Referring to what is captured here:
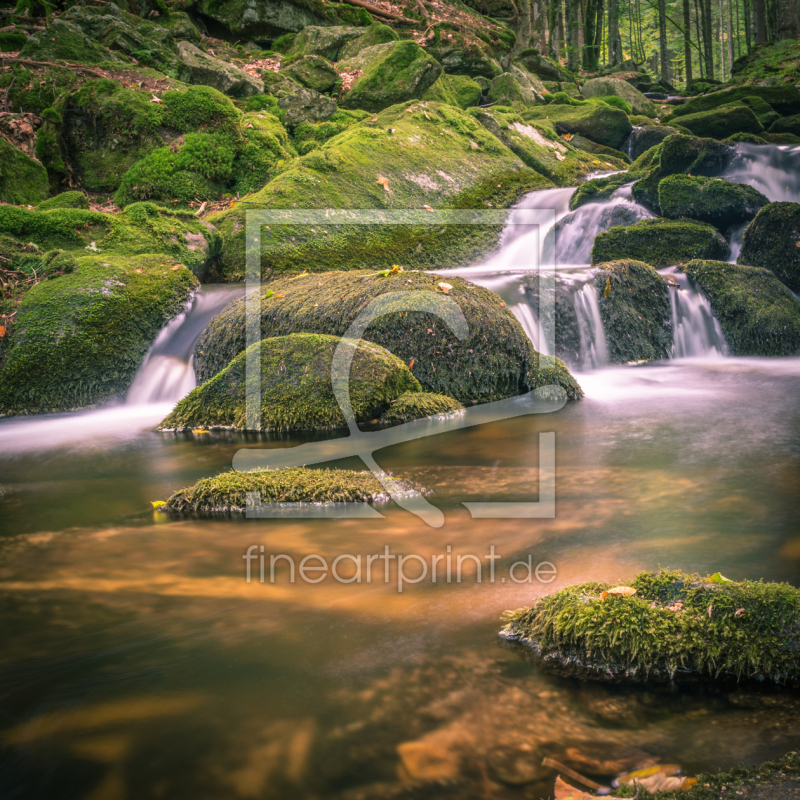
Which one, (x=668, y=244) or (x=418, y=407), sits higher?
(x=668, y=244)

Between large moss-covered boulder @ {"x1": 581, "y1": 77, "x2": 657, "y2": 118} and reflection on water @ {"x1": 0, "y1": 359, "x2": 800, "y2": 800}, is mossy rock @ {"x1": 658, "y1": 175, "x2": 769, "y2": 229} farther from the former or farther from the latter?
large moss-covered boulder @ {"x1": 581, "y1": 77, "x2": 657, "y2": 118}

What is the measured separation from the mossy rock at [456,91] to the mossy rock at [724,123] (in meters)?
5.72

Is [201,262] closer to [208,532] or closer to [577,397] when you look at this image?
[577,397]

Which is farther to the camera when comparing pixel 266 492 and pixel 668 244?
pixel 668 244

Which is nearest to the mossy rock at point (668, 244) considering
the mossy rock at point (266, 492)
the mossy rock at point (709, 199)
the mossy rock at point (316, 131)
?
the mossy rock at point (709, 199)

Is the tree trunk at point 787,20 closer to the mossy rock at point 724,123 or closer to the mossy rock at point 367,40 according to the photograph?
the mossy rock at point 724,123

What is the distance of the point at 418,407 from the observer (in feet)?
21.8

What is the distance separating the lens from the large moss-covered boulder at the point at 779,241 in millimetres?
10773

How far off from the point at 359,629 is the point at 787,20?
2920 centimetres

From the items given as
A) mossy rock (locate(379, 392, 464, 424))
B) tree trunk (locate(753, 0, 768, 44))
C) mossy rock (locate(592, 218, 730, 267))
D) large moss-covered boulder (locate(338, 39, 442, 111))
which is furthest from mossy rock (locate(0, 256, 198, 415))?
tree trunk (locate(753, 0, 768, 44))

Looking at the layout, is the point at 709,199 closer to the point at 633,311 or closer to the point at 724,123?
the point at 633,311

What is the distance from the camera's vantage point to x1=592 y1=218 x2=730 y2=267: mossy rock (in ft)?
37.6

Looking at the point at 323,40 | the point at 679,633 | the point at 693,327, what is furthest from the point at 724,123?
the point at 679,633

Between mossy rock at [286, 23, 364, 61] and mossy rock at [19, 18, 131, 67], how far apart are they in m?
5.32
